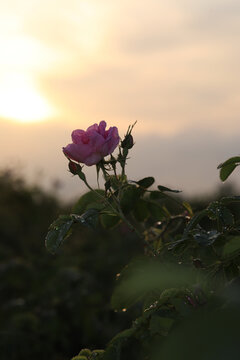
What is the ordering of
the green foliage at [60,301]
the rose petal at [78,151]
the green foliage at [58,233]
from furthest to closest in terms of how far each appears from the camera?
1. the green foliage at [60,301]
2. the rose petal at [78,151]
3. the green foliage at [58,233]

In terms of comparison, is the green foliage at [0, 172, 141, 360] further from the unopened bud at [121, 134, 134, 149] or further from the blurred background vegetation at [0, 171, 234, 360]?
the unopened bud at [121, 134, 134, 149]

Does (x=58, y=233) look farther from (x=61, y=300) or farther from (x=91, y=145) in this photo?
(x=61, y=300)

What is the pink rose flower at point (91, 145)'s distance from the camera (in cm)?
145

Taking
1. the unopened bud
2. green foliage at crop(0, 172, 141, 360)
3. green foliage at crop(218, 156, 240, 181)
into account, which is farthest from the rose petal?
green foliage at crop(0, 172, 141, 360)

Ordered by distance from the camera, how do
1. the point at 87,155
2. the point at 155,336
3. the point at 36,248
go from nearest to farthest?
the point at 155,336
the point at 87,155
the point at 36,248

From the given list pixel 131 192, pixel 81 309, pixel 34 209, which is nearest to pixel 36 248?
pixel 81 309

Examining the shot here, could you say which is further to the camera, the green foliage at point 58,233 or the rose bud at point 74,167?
the rose bud at point 74,167

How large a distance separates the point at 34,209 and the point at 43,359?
20.1 ft

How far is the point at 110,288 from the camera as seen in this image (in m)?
5.05

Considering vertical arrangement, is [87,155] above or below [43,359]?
below

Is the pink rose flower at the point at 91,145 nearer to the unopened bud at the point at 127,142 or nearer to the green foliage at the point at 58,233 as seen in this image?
the unopened bud at the point at 127,142

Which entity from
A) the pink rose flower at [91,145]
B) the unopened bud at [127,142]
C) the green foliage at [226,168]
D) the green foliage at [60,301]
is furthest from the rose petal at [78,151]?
the green foliage at [60,301]

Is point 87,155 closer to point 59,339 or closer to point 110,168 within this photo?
point 110,168

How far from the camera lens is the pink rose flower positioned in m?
1.45
